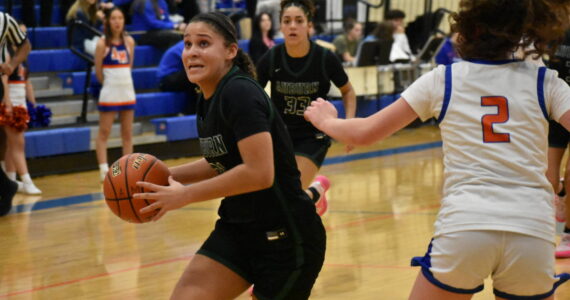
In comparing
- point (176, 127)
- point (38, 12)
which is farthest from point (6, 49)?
point (38, 12)

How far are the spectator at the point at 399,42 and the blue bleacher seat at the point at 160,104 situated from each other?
3.95 meters

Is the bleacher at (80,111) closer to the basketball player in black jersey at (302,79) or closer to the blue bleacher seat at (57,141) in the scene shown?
the blue bleacher seat at (57,141)

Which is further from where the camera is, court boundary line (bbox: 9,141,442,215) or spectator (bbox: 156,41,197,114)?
spectator (bbox: 156,41,197,114)

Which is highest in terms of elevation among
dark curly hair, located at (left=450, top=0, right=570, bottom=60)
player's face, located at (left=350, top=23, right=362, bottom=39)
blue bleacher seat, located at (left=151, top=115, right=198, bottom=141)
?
dark curly hair, located at (left=450, top=0, right=570, bottom=60)

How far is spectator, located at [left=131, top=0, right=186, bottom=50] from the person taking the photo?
11703 mm

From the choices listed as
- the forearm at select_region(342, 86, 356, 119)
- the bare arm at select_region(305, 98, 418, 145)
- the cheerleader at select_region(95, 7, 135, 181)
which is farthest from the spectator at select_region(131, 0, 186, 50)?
the bare arm at select_region(305, 98, 418, 145)

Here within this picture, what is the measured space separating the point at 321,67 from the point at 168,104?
5237mm

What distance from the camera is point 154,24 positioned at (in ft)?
38.5

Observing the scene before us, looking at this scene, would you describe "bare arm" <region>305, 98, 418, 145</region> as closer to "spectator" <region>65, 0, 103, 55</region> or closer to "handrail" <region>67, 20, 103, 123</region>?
"handrail" <region>67, 20, 103, 123</region>

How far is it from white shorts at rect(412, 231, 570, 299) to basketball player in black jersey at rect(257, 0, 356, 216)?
10.6 feet

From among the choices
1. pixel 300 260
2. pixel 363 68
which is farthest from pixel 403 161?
pixel 300 260

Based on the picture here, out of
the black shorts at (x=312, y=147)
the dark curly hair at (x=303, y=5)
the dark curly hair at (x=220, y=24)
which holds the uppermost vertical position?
the dark curly hair at (x=220, y=24)

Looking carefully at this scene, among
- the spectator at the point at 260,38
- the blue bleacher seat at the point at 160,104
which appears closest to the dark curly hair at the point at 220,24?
the blue bleacher seat at the point at 160,104

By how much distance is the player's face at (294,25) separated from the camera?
19.6 ft
